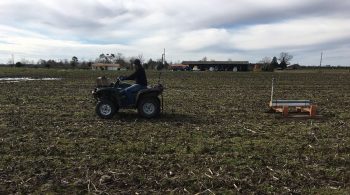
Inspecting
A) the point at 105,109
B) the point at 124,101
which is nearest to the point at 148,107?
the point at 124,101

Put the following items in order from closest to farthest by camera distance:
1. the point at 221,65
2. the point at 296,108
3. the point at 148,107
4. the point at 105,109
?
the point at 105,109
the point at 148,107
the point at 296,108
the point at 221,65

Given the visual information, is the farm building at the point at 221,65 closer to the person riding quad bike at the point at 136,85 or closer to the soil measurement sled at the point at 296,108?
the soil measurement sled at the point at 296,108

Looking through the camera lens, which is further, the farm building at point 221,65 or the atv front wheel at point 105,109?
the farm building at point 221,65

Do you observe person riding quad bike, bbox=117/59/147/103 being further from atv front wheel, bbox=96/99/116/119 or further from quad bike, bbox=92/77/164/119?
atv front wheel, bbox=96/99/116/119

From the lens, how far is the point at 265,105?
17734mm

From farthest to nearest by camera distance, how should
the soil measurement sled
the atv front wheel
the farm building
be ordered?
the farm building
the soil measurement sled
the atv front wheel

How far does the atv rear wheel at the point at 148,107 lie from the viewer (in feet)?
43.5

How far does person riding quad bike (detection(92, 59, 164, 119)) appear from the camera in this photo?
13.2 meters

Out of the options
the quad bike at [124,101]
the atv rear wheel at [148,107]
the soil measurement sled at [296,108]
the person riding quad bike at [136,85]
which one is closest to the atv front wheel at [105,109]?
the quad bike at [124,101]

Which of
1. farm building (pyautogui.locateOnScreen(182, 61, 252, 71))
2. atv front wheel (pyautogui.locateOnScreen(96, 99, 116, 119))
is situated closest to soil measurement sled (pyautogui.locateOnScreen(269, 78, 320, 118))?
atv front wheel (pyautogui.locateOnScreen(96, 99, 116, 119))

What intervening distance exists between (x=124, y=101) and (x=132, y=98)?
0.25m

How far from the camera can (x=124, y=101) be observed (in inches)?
522

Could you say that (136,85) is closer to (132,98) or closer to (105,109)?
(132,98)

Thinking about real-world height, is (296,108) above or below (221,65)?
above
